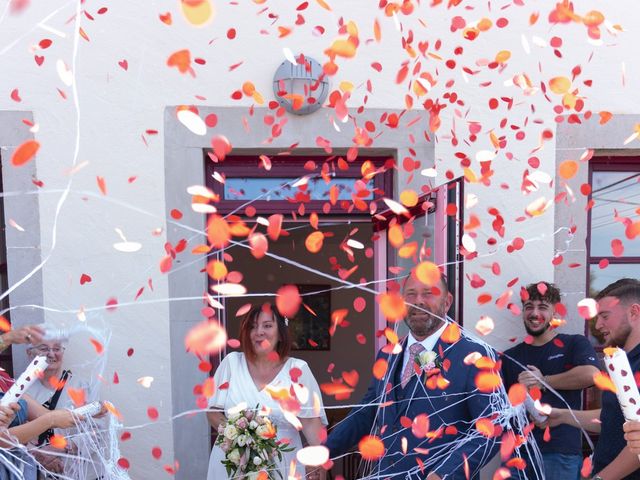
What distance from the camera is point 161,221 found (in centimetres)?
335

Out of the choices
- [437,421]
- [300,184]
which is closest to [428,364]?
[437,421]

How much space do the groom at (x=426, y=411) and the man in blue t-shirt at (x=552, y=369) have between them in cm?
60

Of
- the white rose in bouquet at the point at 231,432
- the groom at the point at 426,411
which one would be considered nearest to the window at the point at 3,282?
the white rose in bouquet at the point at 231,432

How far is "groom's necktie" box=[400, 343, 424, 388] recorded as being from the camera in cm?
256

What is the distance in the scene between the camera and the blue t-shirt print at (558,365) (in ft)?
9.95

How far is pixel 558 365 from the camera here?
3076mm

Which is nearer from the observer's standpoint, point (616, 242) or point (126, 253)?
point (126, 253)

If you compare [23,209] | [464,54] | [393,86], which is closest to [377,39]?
[393,86]

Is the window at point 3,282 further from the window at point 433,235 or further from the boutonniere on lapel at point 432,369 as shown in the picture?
the boutonniere on lapel at point 432,369

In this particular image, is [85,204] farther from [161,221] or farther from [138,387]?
[138,387]

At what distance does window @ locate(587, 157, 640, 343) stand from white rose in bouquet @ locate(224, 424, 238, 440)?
8.17 ft

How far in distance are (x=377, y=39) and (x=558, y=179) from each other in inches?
55.6

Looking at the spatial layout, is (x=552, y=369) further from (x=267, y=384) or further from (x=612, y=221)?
(x=267, y=384)

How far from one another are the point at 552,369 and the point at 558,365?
0.13ft
